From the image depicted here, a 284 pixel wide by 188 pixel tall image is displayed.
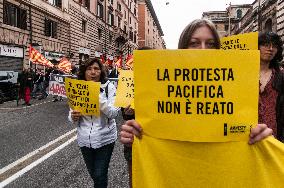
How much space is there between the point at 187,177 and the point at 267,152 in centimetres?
40

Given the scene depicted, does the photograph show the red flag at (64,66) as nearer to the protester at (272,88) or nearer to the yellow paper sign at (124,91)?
the yellow paper sign at (124,91)

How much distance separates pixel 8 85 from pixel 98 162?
50.8 ft

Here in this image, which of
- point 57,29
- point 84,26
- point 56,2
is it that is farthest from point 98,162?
point 84,26

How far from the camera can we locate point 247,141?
1915 mm

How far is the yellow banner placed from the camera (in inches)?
76.0

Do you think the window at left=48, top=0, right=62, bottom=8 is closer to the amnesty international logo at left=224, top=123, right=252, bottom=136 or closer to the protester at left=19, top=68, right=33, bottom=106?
the protester at left=19, top=68, right=33, bottom=106

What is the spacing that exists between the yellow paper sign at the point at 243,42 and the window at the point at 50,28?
84.3ft

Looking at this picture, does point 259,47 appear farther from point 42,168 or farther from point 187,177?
point 42,168

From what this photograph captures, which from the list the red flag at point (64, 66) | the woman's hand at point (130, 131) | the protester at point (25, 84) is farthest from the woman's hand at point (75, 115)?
the red flag at point (64, 66)

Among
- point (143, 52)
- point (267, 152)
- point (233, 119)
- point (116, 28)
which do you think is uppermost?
point (116, 28)

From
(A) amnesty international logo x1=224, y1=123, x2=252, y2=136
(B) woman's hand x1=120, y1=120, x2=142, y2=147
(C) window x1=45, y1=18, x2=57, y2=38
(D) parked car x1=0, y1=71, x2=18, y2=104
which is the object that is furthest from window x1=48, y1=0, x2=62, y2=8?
(A) amnesty international logo x1=224, y1=123, x2=252, y2=136

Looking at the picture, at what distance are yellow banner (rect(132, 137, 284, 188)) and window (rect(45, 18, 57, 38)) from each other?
2818 cm

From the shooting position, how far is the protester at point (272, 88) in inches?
122

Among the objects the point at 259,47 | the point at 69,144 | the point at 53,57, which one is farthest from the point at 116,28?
the point at 259,47
